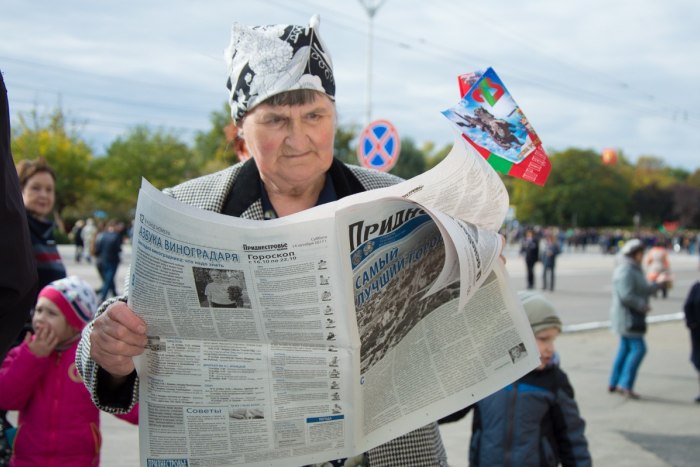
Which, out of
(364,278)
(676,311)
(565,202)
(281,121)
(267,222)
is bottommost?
(676,311)

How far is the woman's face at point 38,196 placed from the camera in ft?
14.5

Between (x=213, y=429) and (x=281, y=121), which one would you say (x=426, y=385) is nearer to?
(x=213, y=429)

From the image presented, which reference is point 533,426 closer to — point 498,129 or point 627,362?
point 498,129

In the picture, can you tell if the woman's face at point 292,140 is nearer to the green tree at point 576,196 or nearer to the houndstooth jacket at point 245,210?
the houndstooth jacket at point 245,210

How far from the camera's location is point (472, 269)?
145 centimetres

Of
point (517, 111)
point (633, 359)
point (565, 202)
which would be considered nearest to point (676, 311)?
point (633, 359)

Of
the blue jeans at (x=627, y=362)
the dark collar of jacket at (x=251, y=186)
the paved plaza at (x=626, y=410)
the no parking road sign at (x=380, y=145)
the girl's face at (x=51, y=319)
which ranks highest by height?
the no parking road sign at (x=380, y=145)

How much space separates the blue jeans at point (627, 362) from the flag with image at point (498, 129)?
556 cm

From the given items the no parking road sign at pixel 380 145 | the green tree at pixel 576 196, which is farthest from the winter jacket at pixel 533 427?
the green tree at pixel 576 196

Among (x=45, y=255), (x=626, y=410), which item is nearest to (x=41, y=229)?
(x=45, y=255)

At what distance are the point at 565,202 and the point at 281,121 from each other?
3418 inches

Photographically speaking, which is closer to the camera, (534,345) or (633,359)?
(534,345)

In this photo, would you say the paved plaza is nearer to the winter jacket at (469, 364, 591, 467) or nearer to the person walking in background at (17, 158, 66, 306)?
the person walking in background at (17, 158, 66, 306)

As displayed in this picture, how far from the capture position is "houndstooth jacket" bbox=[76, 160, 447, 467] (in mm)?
1619
